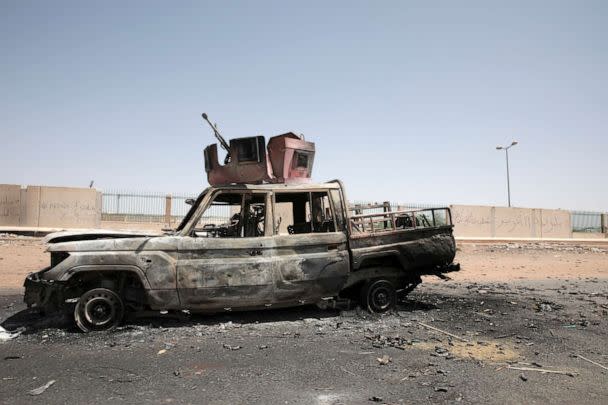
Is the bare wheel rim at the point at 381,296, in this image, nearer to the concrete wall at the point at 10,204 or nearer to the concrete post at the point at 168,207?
the concrete post at the point at 168,207

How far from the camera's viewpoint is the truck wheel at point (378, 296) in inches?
261

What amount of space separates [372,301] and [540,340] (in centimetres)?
228

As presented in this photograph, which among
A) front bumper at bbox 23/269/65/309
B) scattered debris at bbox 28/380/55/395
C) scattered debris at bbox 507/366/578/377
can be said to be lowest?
scattered debris at bbox 507/366/578/377

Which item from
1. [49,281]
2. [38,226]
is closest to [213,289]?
[49,281]

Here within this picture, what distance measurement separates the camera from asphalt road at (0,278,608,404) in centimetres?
377

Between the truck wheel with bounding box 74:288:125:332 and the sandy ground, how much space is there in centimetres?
17

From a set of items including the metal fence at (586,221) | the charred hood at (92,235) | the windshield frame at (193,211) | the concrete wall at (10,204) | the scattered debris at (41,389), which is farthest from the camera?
the metal fence at (586,221)

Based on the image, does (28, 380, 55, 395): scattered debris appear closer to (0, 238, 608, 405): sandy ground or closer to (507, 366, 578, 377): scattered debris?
(0, 238, 608, 405): sandy ground

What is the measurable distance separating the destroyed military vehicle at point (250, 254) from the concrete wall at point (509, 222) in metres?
18.0

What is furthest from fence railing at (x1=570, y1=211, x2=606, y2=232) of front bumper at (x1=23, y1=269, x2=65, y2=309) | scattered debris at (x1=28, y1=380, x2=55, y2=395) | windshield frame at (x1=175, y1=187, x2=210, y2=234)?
scattered debris at (x1=28, y1=380, x2=55, y2=395)

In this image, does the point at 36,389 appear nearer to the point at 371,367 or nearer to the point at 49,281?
the point at 49,281

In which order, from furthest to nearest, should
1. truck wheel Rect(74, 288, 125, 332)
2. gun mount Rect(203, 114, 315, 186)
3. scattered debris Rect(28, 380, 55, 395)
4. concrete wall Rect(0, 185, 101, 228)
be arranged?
concrete wall Rect(0, 185, 101, 228) → gun mount Rect(203, 114, 315, 186) → truck wheel Rect(74, 288, 125, 332) → scattered debris Rect(28, 380, 55, 395)

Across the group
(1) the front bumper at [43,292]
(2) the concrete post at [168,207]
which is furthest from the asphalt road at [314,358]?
(2) the concrete post at [168,207]

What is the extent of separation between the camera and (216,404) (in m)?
3.52
